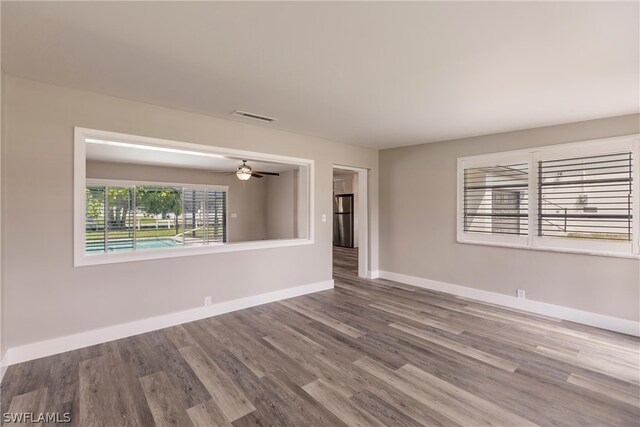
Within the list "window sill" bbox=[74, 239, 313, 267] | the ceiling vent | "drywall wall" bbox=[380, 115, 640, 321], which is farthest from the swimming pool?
"drywall wall" bbox=[380, 115, 640, 321]

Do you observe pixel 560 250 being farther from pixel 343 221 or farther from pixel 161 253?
pixel 343 221

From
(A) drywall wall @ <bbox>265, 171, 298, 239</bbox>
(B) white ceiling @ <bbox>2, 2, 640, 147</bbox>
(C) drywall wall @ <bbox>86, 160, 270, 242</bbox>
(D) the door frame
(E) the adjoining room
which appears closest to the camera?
(B) white ceiling @ <bbox>2, 2, 640, 147</bbox>

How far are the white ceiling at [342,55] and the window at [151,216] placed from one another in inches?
172

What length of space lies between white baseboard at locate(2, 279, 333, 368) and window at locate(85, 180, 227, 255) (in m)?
2.98

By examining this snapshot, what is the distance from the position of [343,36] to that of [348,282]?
426 centimetres

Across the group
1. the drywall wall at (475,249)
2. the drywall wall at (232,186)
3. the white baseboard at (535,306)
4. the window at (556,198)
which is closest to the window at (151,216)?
the drywall wall at (232,186)

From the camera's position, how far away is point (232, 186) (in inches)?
352

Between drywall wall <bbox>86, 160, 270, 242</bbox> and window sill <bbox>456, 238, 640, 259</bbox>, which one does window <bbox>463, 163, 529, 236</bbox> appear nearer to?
window sill <bbox>456, 238, 640, 259</bbox>

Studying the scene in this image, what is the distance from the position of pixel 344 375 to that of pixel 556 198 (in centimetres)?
341

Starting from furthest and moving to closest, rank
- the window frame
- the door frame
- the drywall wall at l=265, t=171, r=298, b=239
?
the drywall wall at l=265, t=171, r=298, b=239
the door frame
the window frame

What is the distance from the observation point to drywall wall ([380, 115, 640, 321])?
342 centimetres

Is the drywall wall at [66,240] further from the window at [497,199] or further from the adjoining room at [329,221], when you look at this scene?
the window at [497,199]

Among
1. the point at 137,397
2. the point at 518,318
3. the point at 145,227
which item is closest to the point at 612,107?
the point at 518,318

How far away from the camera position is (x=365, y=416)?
1962 millimetres
